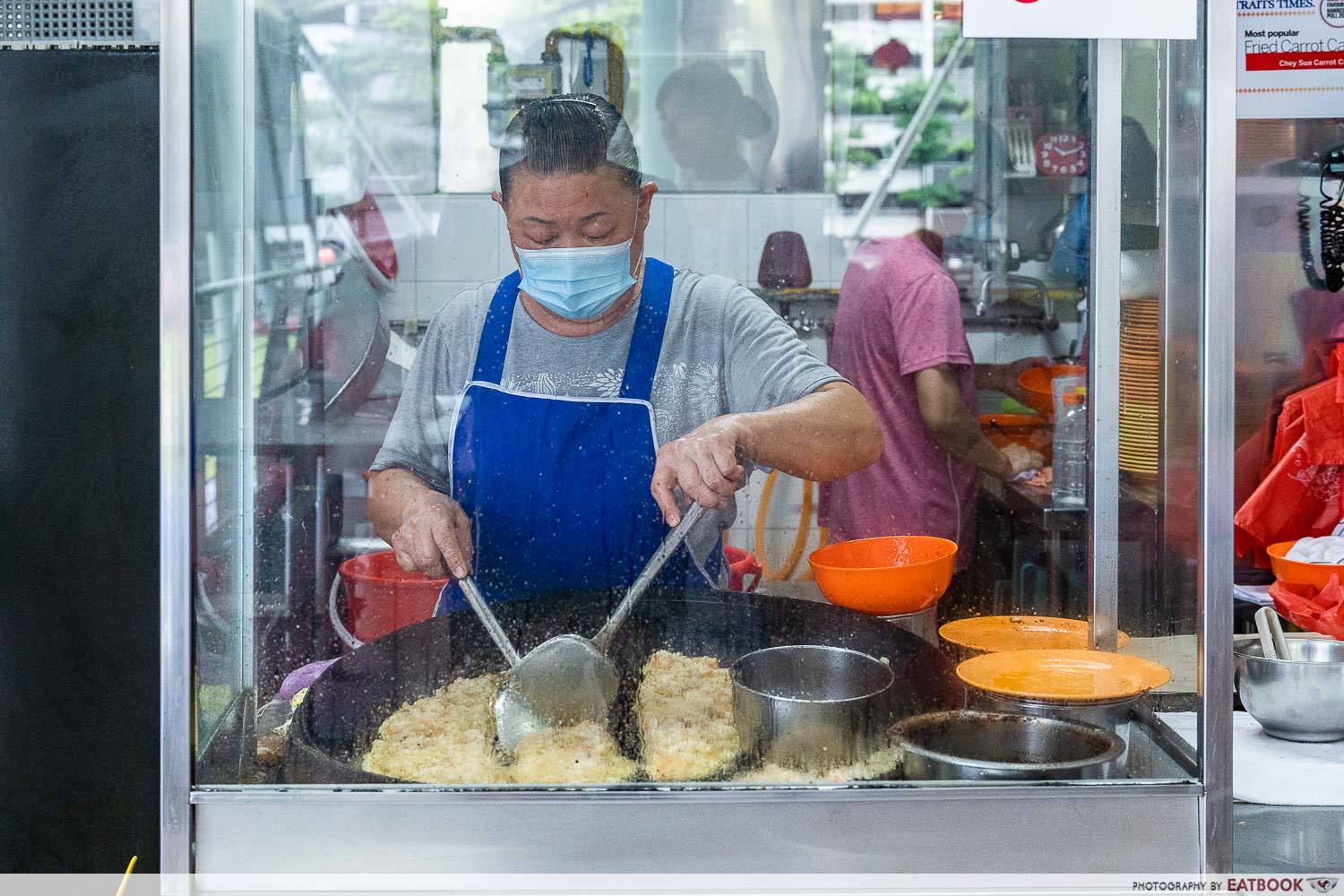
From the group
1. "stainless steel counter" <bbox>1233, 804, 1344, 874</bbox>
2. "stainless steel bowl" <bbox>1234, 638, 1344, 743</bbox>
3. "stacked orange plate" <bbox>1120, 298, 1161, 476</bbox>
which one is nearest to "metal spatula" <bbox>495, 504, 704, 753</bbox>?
"stacked orange plate" <bbox>1120, 298, 1161, 476</bbox>

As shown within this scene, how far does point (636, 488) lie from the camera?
1262 mm

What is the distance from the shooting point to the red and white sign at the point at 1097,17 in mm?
1118

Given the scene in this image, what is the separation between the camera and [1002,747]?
1149 mm

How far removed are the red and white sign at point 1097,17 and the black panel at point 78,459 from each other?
1.00 metres

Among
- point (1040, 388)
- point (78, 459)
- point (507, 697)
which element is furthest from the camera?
point (78, 459)

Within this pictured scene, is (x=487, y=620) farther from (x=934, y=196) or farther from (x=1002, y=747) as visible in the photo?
(x=934, y=196)

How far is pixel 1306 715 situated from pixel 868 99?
94cm

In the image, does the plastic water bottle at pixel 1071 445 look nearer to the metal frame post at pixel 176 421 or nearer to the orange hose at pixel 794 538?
the orange hose at pixel 794 538

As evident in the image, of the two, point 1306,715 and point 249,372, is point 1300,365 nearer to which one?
point 1306,715

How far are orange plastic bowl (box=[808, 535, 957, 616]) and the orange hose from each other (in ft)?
0.14

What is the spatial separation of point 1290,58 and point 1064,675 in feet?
7.12

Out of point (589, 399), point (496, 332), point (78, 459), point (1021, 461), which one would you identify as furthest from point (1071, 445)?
point (78, 459)

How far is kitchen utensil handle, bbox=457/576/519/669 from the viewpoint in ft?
4.04

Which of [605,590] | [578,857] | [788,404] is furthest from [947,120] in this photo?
[578,857]
